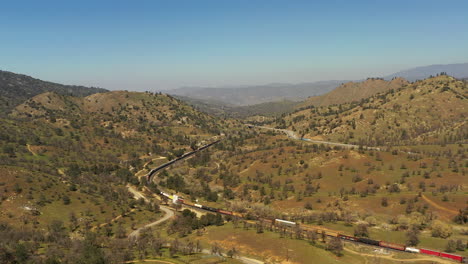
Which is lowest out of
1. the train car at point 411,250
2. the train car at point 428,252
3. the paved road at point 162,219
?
the paved road at point 162,219

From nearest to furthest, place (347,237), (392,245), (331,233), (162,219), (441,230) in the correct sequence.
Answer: (392,245) → (441,230) → (347,237) → (331,233) → (162,219)

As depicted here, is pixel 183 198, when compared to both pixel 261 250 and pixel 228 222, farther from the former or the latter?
pixel 261 250

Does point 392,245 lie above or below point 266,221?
above

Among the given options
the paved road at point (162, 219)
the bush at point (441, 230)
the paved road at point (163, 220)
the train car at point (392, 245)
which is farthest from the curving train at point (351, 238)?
the paved road at point (163, 220)

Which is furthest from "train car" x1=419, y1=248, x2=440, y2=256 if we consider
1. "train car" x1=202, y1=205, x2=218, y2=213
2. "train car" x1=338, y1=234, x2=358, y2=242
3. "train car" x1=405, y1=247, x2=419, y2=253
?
"train car" x1=202, y1=205, x2=218, y2=213

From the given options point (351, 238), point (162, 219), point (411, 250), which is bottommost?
point (162, 219)

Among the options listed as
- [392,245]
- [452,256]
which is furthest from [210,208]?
[452,256]

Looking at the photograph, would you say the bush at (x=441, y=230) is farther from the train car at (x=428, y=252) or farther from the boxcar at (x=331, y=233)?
the boxcar at (x=331, y=233)

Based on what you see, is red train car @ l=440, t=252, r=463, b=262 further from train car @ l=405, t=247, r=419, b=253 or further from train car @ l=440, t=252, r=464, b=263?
train car @ l=405, t=247, r=419, b=253

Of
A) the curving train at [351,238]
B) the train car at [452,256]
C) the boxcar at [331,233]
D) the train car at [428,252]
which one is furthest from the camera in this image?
the boxcar at [331,233]

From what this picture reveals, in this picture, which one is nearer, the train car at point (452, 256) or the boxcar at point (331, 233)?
the train car at point (452, 256)

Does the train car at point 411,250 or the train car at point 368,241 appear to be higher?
the train car at point 411,250

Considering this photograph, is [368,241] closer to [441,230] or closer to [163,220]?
[441,230]

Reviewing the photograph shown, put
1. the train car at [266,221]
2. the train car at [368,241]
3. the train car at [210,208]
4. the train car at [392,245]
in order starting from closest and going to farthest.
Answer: the train car at [392,245], the train car at [368,241], the train car at [266,221], the train car at [210,208]
